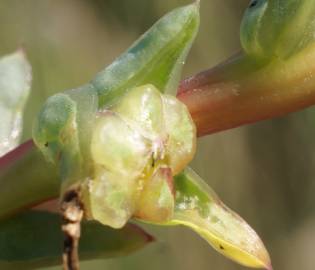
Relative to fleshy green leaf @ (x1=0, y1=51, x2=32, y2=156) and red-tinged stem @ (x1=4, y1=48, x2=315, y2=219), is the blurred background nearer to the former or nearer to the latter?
fleshy green leaf @ (x1=0, y1=51, x2=32, y2=156)

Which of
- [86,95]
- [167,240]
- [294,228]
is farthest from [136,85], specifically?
[294,228]

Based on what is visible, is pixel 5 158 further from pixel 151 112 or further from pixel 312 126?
pixel 312 126

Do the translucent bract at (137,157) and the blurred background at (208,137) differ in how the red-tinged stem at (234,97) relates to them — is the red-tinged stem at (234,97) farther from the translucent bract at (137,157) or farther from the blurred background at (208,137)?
the blurred background at (208,137)

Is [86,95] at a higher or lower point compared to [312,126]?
higher

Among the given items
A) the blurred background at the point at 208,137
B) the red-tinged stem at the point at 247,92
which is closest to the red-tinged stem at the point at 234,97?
the red-tinged stem at the point at 247,92

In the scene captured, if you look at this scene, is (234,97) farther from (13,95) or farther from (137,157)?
(13,95)
